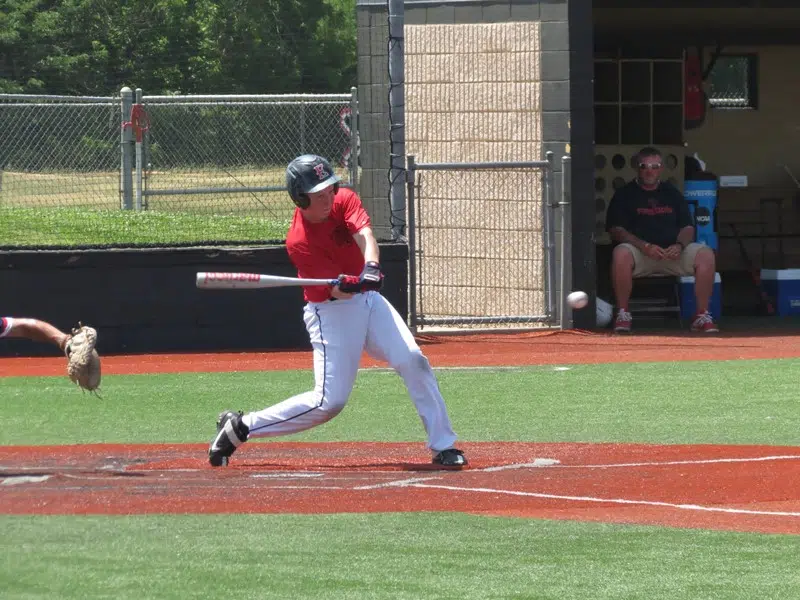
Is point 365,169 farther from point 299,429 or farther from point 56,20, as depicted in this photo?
point 56,20

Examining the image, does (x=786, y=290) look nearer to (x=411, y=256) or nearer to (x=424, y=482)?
(x=411, y=256)

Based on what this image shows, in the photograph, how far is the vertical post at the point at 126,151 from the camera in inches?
701

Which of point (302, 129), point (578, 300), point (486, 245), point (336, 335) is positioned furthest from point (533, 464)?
point (302, 129)

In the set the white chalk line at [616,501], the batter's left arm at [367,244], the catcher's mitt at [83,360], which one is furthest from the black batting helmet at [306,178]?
the white chalk line at [616,501]

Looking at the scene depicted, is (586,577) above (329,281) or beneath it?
beneath

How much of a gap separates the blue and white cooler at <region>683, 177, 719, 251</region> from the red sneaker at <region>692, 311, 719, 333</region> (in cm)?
263

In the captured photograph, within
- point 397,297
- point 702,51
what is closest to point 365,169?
point 397,297

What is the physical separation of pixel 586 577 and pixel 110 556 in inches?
67.4

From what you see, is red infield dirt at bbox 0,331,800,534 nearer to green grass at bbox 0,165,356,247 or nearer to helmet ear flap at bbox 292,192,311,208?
helmet ear flap at bbox 292,192,311,208

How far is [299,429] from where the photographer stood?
25.1 ft

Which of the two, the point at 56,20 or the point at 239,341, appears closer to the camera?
the point at 239,341

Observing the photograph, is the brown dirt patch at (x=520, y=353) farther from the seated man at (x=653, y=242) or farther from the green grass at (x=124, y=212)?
the green grass at (x=124, y=212)

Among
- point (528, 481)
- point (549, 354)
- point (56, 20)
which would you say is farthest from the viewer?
point (56, 20)

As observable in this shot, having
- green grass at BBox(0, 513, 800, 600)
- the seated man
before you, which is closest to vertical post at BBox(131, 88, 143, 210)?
the seated man
